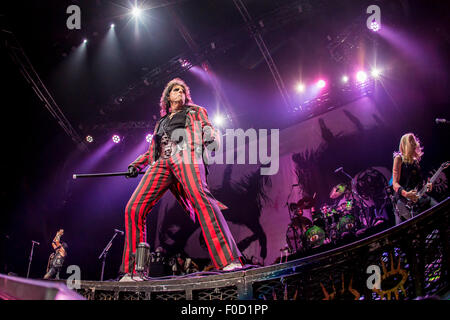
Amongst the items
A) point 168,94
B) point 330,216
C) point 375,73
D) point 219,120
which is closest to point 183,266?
point 330,216

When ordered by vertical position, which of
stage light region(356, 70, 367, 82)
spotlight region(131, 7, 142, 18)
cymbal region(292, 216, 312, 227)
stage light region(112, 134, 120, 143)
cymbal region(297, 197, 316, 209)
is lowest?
cymbal region(292, 216, 312, 227)

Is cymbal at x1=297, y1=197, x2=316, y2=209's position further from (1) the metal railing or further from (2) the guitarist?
(1) the metal railing

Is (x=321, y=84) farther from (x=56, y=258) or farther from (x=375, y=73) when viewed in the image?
(x=56, y=258)

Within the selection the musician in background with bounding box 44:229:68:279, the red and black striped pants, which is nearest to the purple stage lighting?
the red and black striped pants

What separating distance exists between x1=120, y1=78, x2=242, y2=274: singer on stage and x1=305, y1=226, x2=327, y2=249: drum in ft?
13.4

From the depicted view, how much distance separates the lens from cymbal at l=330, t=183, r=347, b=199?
23.6 feet

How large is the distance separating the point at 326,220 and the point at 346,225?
0.53 meters

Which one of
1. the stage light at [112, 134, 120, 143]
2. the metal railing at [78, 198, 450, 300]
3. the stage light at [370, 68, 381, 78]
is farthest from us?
the stage light at [112, 134, 120, 143]

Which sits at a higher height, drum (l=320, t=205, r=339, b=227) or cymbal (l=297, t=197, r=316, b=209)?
cymbal (l=297, t=197, r=316, b=209)

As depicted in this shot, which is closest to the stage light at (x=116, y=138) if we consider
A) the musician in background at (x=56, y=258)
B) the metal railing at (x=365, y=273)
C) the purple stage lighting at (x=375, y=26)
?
the musician in background at (x=56, y=258)

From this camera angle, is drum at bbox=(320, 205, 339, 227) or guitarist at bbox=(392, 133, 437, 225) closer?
guitarist at bbox=(392, 133, 437, 225)

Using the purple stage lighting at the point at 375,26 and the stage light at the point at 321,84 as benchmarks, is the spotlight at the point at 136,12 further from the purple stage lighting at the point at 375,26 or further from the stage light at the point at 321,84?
the purple stage lighting at the point at 375,26

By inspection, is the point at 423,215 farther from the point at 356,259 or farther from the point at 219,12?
the point at 219,12
